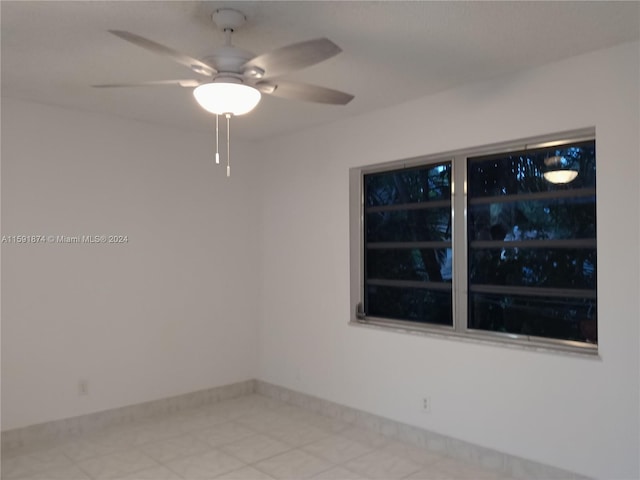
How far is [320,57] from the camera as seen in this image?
2.13 metres

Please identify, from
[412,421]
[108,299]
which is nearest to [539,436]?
[412,421]

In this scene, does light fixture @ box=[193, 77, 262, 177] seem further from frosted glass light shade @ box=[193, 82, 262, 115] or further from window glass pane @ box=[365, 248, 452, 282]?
window glass pane @ box=[365, 248, 452, 282]

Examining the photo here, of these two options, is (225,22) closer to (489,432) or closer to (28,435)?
(489,432)

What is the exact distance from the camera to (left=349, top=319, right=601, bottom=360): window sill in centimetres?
305

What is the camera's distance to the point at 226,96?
2.26 metres

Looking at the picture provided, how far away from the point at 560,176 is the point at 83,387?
371 cm

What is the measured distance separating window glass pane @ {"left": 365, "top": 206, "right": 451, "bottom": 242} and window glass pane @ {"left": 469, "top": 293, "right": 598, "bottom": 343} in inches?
21.6

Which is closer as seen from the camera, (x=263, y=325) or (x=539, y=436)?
(x=539, y=436)

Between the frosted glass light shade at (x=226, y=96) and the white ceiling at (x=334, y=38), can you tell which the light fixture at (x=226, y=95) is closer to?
the frosted glass light shade at (x=226, y=96)

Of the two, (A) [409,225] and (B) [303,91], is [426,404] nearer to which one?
(A) [409,225]

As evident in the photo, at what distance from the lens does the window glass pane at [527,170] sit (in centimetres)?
313

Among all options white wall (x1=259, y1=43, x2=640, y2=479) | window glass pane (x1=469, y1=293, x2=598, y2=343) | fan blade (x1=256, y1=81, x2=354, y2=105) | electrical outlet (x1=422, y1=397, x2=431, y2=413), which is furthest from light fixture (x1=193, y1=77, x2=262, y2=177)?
electrical outlet (x1=422, y1=397, x2=431, y2=413)

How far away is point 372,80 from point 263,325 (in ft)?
8.82

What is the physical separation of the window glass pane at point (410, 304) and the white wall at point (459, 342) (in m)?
0.21
